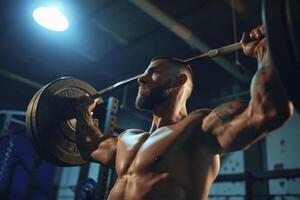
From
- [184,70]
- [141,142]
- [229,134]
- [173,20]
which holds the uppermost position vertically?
[173,20]

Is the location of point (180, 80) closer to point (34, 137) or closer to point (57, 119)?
point (57, 119)

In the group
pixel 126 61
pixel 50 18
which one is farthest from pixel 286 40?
pixel 126 61

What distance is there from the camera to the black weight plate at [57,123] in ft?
6.54

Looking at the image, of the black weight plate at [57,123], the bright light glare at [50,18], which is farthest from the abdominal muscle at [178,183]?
the bright light glare at [50,18]

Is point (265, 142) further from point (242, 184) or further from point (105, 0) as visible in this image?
A: point (105, 0)

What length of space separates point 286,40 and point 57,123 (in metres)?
1.60

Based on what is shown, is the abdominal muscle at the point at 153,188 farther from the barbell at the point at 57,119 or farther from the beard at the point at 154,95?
the barbell at the point at 57,119

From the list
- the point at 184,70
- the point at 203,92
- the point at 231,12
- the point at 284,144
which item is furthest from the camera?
the point at 203,92

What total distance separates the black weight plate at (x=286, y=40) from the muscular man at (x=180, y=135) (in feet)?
0.43

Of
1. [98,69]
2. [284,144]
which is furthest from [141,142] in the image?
[98,69]

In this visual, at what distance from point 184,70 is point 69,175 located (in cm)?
515

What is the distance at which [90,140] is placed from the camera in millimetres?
1940

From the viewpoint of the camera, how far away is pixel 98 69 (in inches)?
173

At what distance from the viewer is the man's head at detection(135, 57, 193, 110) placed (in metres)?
1.67
